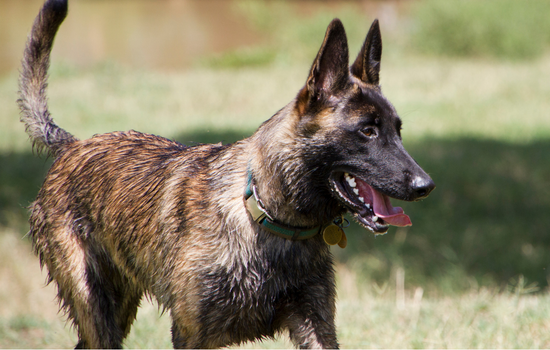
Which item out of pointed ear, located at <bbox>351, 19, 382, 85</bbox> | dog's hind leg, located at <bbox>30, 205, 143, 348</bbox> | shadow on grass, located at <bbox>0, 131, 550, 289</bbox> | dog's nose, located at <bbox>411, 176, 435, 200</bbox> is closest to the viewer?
dog's nose, located at <bbox>411, 176, 435, 200</bbox>

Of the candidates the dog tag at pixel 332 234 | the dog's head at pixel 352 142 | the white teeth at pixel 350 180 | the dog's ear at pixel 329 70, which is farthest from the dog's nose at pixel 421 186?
the dog's ear at pixel 329 70

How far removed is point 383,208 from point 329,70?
678 mm

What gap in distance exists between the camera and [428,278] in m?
6.83

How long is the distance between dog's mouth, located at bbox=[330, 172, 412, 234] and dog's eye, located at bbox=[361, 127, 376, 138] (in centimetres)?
20

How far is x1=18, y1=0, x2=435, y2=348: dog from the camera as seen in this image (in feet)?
8.20

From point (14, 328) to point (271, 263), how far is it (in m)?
2.77

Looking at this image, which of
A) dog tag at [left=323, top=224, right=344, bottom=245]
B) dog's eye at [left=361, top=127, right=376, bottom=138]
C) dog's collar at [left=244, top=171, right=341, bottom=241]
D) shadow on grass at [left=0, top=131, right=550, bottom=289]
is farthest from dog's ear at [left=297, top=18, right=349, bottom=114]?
shadow on grass at [left=0, top=131, right=550, bottom=289]

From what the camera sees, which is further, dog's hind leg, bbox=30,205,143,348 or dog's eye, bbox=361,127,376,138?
dog's hind leg, bbox=30,205,143,348

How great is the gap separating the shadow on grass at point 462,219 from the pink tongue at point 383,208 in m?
3.76

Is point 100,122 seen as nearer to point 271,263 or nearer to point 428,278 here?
point 428,278

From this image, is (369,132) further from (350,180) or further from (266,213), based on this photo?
(266,213)

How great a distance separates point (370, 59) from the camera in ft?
9.32

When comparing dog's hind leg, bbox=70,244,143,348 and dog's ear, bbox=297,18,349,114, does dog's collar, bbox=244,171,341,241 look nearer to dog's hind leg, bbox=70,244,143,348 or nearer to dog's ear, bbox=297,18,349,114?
dog's ear, bbox=297,18,349,114

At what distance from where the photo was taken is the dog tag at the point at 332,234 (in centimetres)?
264
